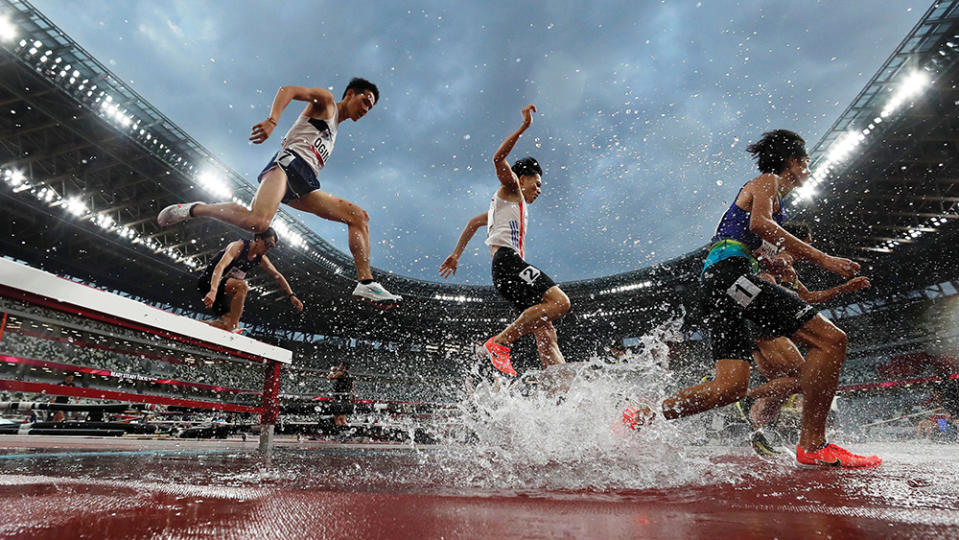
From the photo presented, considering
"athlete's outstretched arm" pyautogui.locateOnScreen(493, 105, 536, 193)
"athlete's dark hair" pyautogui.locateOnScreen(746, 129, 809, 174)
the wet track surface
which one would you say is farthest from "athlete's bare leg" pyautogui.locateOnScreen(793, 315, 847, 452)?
"athlete's outstretched arm" pyautogui.locateOnScreen(493, 105, 536, 193)

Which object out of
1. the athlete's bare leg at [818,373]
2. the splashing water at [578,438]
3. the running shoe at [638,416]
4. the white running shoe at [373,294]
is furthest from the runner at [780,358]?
the white running shoe at [373,294]

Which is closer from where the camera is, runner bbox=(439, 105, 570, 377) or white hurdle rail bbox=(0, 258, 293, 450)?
white hurdle rail bbox=(0, 258, 293, 450)

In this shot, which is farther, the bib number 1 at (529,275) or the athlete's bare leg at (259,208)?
the bib number 1 at (529,275)

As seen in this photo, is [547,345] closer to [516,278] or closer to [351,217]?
[516,278]

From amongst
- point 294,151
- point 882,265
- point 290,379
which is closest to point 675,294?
point 882,265

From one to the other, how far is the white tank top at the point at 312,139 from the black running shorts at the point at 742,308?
2.68 m

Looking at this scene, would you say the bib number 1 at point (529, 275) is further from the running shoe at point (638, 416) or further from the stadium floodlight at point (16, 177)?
the stadium floodlight at point (16, 177)

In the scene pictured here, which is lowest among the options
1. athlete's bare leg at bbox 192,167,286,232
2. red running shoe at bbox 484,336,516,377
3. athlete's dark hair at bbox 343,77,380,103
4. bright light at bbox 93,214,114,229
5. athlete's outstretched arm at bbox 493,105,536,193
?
red running shoe at bbox 484,336,516,377

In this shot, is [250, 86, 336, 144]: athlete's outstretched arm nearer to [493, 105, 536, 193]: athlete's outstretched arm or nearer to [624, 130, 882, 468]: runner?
[493, 105, 536, 193]: athlete's outstretched arm

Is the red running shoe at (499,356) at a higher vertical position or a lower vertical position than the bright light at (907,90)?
lower

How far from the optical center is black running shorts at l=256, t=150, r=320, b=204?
9.97ft

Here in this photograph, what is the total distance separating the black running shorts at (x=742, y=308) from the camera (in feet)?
7.88

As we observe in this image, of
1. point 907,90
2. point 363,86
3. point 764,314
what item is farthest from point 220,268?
point 907,90

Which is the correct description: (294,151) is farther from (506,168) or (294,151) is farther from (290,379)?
(290,379)
